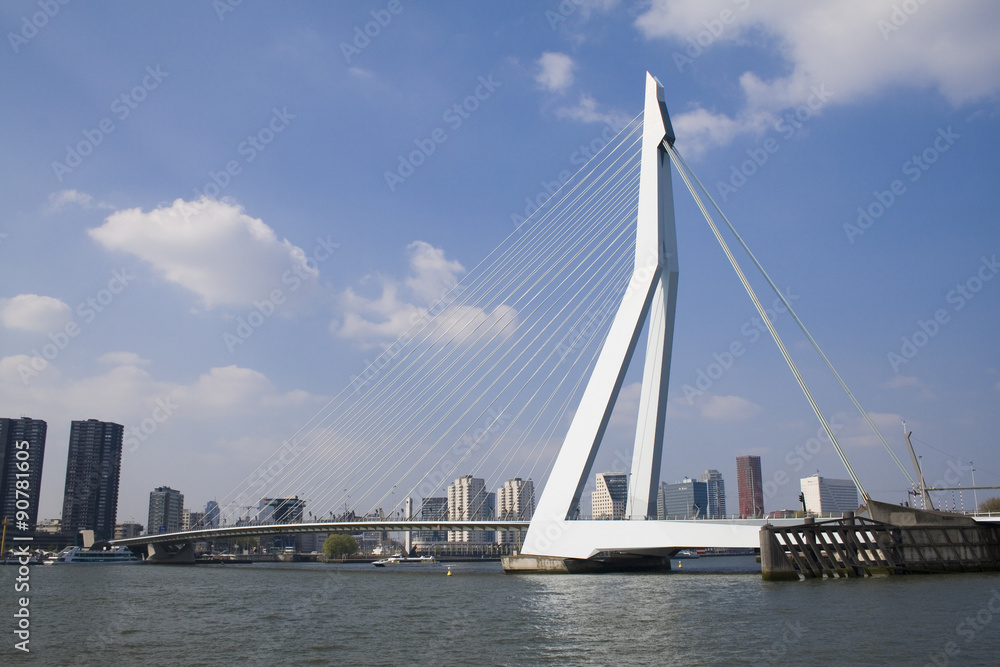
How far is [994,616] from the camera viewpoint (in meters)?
14.9

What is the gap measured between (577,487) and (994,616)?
15080 mm

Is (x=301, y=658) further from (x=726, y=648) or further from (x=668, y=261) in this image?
(x=668, y=261)

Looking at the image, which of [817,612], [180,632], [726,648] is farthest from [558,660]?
[180,632]

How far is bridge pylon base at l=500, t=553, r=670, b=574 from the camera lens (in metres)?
30.4

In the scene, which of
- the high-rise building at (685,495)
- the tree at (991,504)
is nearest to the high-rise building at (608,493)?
the high-rise building at (685,495)

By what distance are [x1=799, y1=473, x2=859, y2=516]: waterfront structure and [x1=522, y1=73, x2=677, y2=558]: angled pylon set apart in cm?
7437

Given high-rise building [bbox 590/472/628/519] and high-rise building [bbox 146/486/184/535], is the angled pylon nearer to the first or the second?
high-rise building [bbox 590/472/628/519]

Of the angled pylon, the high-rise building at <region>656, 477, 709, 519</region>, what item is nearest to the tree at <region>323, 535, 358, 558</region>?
the high-rise building at <region>656, 477, 709, 519</region>

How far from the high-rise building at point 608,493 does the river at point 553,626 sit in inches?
2897

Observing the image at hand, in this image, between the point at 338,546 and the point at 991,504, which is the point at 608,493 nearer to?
the point at 338,546

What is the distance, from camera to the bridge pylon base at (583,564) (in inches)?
1196

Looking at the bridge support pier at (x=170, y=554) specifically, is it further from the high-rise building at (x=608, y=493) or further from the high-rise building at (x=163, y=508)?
the high-rise building at (x=163, y=508)

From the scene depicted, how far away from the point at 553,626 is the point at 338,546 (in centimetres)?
8715

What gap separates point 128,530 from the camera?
107 meters
